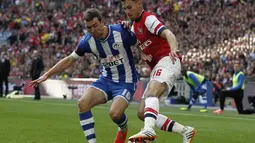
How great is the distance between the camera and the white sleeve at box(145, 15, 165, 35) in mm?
9000

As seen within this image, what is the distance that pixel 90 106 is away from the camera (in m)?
9.31

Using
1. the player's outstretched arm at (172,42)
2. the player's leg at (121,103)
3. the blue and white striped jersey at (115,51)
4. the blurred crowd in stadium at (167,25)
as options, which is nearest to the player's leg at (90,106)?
the player's leg at (121,103)

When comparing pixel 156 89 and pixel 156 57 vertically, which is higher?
pixel 156 57

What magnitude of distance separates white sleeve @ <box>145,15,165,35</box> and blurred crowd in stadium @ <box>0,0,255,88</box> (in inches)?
754

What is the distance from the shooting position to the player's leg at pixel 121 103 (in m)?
9.23

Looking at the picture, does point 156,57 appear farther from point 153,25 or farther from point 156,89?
point 156,89

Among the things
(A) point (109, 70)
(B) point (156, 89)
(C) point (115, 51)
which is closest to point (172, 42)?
(B) point (156, 89)

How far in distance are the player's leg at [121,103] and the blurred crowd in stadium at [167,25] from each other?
18.6 meters

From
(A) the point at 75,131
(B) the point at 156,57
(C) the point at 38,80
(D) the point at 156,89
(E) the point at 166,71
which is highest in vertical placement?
(B) the point at 156,57

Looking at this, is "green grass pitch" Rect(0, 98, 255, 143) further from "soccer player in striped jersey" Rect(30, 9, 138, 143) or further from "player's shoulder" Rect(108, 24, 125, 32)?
"player's shoulder" Rect(108, 24, 125, 32)

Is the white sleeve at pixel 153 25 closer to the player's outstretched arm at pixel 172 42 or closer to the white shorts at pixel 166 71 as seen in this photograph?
the player's outstretched arm at pixel 172 42

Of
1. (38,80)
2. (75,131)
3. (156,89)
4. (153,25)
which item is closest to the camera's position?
(156,89)

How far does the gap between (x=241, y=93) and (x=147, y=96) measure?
1364 centimetres

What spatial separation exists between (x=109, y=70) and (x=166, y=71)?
1065mm
